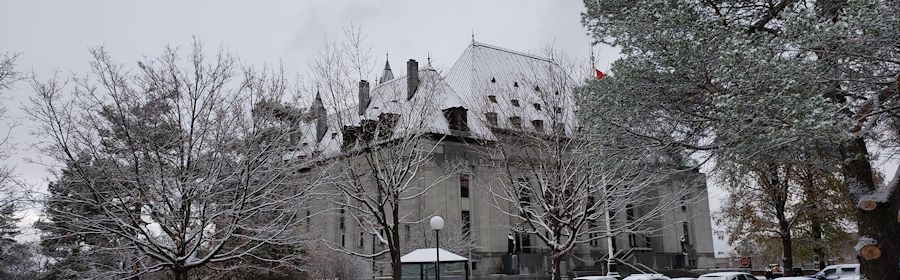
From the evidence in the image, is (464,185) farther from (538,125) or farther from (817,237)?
(817,237)

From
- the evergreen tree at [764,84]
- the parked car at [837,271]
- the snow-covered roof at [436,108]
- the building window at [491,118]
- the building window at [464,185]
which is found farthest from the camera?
the building window at [464,185]

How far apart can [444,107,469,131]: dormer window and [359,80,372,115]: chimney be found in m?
15.7

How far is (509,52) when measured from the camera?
2002 inches

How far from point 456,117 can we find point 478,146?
8.92ft

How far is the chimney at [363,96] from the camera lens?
71.1ft

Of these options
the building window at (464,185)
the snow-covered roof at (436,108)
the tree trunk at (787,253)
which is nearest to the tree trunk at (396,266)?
the snow-covered roof at (436,108)

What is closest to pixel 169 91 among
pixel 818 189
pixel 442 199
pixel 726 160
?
pixel 726 160

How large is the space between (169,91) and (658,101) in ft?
39.6

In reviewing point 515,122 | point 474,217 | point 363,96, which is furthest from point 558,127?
point 474,217

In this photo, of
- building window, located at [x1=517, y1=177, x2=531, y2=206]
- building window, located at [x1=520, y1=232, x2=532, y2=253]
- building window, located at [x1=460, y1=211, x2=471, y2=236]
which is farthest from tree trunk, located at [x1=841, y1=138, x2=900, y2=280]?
building window, located at [x1=520, y1=232, x2=532, y2=253]

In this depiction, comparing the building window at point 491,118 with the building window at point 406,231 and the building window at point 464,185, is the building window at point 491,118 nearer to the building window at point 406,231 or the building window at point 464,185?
the building window at point 406,231

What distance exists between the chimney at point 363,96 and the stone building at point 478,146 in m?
0.04

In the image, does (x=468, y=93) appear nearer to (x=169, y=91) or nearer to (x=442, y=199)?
(x=442, y=199)

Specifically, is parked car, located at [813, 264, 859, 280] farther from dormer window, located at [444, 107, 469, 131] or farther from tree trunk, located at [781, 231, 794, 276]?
dormer window, located at [444, 107, 469, 131]
